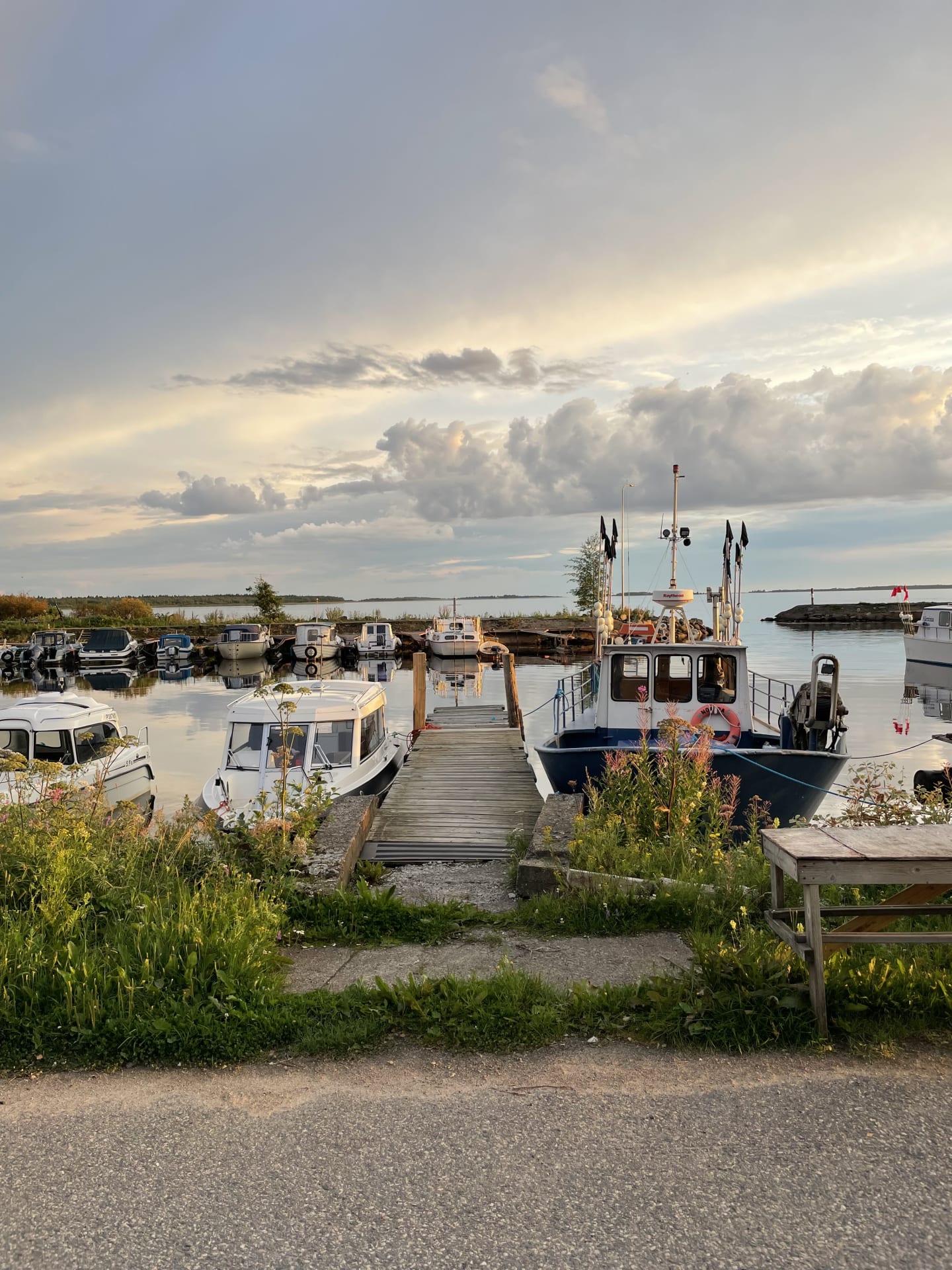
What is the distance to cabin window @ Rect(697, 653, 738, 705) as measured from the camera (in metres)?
14.9

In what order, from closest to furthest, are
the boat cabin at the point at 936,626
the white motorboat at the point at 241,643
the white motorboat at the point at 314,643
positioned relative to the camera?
the boat cabin at the point at 936,626, the white motorboat at the point at 314,643, the white motorboat at the point at 241,643

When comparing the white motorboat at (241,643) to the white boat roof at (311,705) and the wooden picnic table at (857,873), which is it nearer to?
the white boat roof at (311,705)

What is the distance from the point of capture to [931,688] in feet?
145

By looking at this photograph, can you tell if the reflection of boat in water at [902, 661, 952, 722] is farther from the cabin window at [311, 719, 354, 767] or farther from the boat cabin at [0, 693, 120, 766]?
the boat cabin at [0, 693, 120, 766]

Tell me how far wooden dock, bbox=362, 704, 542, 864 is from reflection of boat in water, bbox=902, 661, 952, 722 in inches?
898

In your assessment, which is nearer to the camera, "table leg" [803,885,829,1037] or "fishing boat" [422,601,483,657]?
"table leg" [803,885,829,1037]

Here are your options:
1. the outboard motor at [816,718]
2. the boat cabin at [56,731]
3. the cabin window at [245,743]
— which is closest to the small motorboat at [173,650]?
the boat cabin at [56,731]

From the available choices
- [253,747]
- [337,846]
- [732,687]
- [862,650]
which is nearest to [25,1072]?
[337,846]

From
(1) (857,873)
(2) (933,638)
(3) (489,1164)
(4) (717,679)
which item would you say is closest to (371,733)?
(4) (717,679)

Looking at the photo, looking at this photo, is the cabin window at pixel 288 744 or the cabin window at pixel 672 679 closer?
the cabin window at pixel 288 744

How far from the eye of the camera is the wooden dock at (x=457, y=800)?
1127 centimetres

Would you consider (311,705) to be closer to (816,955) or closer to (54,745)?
(54,745)

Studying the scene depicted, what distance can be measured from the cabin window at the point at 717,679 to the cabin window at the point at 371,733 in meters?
5.91

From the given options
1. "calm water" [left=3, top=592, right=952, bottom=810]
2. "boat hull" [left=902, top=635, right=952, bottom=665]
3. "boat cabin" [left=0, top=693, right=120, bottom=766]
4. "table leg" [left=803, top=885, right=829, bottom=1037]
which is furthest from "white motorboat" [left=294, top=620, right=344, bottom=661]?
"table leg" [left=803, top=885, right=829, bottom=1037]
